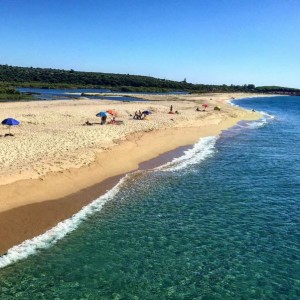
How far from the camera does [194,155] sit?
31781mm

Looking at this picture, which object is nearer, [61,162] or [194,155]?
[61,162]

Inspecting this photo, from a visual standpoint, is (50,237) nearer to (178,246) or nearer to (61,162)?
(178,246)

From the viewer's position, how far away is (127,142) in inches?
1253

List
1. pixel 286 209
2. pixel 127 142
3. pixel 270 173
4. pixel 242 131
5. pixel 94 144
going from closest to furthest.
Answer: pixel 286 209 → pixel 270 173 → pixel 94 144 → pixel 127 142 → pixel 242 131

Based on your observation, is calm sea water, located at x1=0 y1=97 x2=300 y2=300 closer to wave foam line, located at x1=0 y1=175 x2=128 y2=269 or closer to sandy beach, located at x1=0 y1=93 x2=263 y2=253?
wave foam line, located at x1=0 y1=175 x2=128 y2=269

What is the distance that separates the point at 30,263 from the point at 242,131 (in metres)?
39.3

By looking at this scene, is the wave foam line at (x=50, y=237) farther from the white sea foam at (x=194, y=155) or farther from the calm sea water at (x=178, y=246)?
the white sea foam at (x=194, y=155)

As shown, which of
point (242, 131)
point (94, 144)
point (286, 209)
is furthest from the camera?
point (242, 131)

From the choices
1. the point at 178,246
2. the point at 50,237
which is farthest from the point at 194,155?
the point at 50,237

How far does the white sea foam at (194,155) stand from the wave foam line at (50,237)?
26.9 feet

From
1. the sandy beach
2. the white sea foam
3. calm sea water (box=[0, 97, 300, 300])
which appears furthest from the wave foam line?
the white sea foam

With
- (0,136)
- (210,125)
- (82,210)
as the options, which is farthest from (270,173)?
(210,125)

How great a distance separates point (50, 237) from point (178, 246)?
5.07 m

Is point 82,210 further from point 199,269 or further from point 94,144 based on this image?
point 94,144
